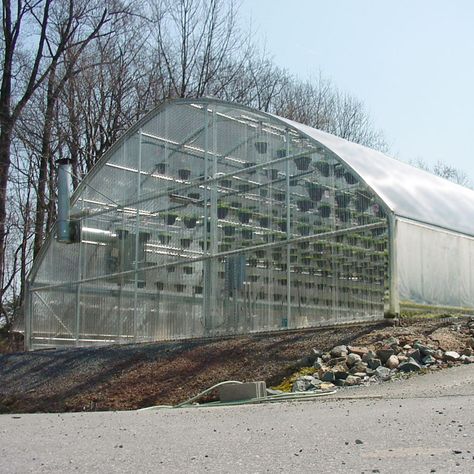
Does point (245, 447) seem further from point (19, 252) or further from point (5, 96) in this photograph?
point (19, 252)

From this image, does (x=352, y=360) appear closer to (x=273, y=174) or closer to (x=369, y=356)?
(x=369, y=356)

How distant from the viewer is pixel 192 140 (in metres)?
22.9

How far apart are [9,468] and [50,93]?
98.3 feet

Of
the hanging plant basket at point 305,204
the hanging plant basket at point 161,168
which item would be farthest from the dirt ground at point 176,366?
the hanging plant basket at point 161,168

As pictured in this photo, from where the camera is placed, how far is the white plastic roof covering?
18469 millimetres

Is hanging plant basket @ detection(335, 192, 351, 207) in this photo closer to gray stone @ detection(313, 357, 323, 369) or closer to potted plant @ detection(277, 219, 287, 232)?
potted plant @ detection(277, 219, 287, 232)

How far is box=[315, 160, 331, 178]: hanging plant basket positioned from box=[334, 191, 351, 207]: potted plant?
2.16 feet

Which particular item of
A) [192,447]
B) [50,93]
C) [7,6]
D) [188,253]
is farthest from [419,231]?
[7,6]

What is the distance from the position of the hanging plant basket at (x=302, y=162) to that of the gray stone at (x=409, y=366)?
627 centimetres

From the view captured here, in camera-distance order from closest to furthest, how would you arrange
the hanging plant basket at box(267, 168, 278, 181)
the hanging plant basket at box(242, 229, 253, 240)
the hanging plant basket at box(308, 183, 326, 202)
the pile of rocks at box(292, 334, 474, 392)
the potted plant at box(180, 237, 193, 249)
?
the pile of rocks at box(292, 334, 474, 392) < the hanging plant basket at box(308, 183, 326, 202) < the hanging plant basket at box(267, 168, 278, 181) < the hanging plant basket at box(242, 229, 253, 240) < the potted plant at box(180, 237, 193, 249)

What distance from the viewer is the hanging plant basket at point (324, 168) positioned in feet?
63.0

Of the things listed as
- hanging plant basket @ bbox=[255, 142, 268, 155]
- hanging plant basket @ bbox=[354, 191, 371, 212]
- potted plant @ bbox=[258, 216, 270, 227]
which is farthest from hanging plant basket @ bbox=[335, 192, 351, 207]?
hanging plant basket @ bbox=[255, 142, 268, 155]

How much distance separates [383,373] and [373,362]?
541 mm

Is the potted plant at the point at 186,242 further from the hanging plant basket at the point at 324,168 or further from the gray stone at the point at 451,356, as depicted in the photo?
the gray stone at the point at 451,356
